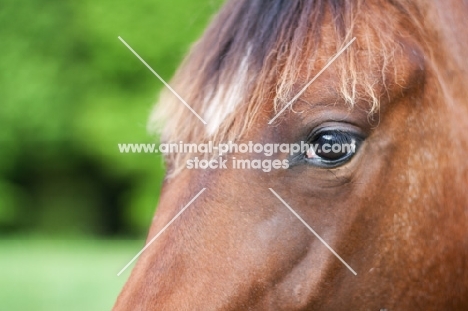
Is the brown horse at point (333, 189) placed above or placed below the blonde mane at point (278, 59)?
below

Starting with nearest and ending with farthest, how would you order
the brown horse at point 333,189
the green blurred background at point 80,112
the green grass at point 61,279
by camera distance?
the brown horse at point 333,189, the green grass at point 61,279, the green blurred background at point 80,112

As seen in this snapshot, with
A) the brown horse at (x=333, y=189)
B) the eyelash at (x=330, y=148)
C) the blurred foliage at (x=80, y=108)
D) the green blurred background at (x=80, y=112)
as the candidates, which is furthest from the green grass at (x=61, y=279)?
the eyelash at (x=330, y=148)

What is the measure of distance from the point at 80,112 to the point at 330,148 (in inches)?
519

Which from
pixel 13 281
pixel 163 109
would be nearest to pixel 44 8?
pixel 13 281

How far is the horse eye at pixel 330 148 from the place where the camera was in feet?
6.56

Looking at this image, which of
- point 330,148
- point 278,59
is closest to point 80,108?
point 278,59

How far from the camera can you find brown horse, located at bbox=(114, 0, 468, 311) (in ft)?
6.42

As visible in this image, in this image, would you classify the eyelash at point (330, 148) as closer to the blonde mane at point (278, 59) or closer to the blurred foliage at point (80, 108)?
the blonde mane at point (278, 59)

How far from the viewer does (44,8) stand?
49.6 ft

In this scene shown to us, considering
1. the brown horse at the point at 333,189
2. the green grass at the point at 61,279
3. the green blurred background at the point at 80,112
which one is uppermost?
the green blurred background at the point at 80,112

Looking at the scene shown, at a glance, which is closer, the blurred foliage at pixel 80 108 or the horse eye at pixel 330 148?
the horse eye at pixel 330 148

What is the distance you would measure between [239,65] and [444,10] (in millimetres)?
729

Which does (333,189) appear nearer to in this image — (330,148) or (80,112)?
(330,148)

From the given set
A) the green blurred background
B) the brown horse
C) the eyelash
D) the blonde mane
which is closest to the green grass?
the green blurred background
